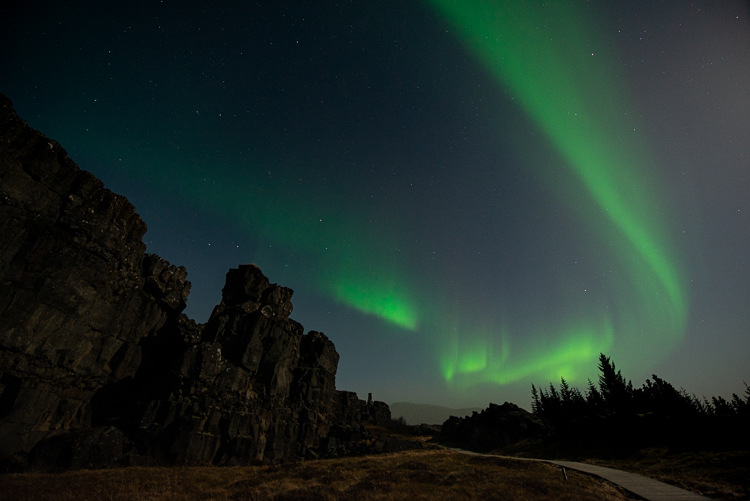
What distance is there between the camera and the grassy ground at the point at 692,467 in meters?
15.6

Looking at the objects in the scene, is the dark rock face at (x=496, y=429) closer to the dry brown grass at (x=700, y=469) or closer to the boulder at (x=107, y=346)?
the dry brown grass at (x=700, y=469)

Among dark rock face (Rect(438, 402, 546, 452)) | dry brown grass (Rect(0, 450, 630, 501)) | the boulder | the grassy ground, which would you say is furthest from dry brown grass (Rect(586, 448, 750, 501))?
the boulder

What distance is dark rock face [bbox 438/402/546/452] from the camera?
5828 cm

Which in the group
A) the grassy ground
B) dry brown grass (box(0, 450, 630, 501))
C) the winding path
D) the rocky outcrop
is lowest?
dry brown grass (box(0, 450, 630, 501))

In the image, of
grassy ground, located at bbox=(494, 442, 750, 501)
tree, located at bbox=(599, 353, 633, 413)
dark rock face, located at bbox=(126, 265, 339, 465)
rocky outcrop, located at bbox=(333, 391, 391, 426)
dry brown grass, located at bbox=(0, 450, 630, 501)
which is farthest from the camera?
rocky outcrop, located at bbox=(333, 391, 391, 426)

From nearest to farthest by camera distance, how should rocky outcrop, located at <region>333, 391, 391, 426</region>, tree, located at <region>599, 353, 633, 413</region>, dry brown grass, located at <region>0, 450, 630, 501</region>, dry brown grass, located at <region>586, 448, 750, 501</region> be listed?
dry brown grass, located at <region>586, 448, 750, 501</region>, dry brown grass, located at <region>0, 450, 630, 501</region>, tree, located at <region>599, 353, 633, 413</region>, rocky outcrop, located at <region>333, 391, 391, 426</region>

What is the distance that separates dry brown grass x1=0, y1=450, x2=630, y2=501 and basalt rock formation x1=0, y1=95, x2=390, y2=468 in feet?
18.7

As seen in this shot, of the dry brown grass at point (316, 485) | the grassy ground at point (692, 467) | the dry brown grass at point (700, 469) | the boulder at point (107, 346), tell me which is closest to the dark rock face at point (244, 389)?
the boulder at point (107, 346)

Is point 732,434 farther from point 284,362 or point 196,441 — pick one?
point 284,362

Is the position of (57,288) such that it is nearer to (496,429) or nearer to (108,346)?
(108,346)

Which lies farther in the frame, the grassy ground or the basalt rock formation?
the basalt rock formation

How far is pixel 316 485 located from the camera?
68.7ft

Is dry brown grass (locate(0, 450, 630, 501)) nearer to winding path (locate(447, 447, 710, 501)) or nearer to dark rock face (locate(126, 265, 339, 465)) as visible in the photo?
winding path (locate(447, 447, 710, 501))

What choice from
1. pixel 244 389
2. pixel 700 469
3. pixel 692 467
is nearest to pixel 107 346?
pixel 244 389
